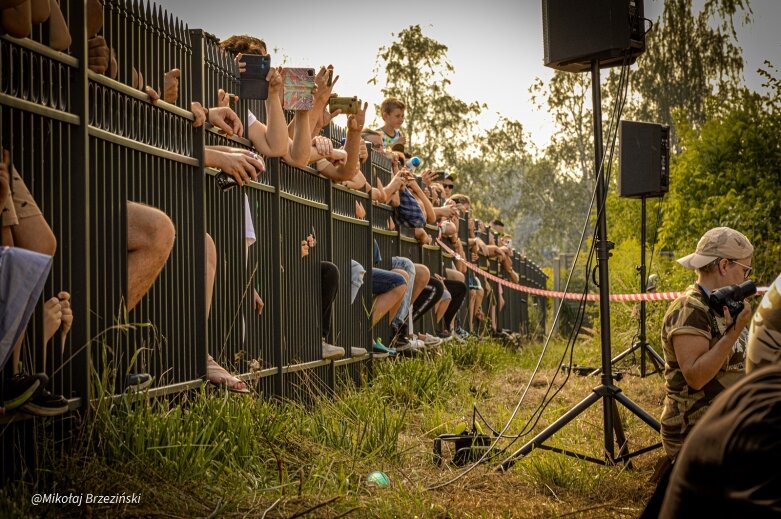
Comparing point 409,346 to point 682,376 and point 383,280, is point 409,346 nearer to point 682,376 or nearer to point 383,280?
point 383,280

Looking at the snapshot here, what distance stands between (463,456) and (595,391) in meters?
0.86

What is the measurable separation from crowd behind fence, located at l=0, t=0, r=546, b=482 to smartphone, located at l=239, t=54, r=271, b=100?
0.08 metres

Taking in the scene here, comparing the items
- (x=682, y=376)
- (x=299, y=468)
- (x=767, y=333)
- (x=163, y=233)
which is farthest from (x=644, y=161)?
(x=767, y=333)

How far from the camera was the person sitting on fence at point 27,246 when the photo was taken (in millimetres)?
3795

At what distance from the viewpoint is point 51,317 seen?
4.14m

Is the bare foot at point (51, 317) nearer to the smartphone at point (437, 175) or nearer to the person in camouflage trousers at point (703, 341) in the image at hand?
the person in camouflage trousers at point (703, 341)

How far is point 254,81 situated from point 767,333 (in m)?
4.29

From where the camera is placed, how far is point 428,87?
115 feet

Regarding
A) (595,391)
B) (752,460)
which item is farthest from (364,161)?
(752,460)

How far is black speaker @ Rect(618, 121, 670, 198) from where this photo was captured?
40.3 feet

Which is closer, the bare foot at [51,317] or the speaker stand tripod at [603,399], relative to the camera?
the bare foot at [51,317]

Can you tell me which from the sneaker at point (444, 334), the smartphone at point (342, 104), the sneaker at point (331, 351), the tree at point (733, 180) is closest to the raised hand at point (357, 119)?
the smartphone at point (342, 104)

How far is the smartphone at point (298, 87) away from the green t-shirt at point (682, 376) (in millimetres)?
2653

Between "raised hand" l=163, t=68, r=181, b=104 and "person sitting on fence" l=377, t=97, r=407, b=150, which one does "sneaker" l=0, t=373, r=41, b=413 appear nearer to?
"raised hand" l=163, t=68, r=181, b=104
